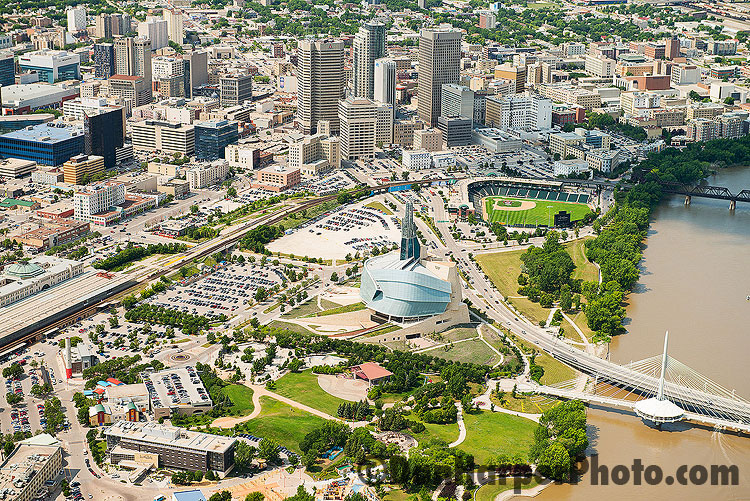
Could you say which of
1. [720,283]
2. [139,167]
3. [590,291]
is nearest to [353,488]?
[590,291]

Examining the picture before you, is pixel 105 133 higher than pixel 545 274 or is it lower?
higher

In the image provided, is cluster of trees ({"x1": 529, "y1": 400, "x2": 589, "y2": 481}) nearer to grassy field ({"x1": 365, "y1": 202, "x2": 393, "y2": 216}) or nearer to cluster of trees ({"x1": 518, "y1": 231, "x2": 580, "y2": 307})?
cluster of trees ({"x1": 518, "y1": 231, "x2": 580, "y2": 307})

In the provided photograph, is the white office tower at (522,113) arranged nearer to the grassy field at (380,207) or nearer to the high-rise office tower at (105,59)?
the grassy field at (380,207)

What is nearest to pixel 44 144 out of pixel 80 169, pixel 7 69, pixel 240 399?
pixel 80 169

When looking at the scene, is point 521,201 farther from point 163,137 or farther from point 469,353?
point 469,353

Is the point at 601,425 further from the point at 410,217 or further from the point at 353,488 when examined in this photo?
the point at 410,217
